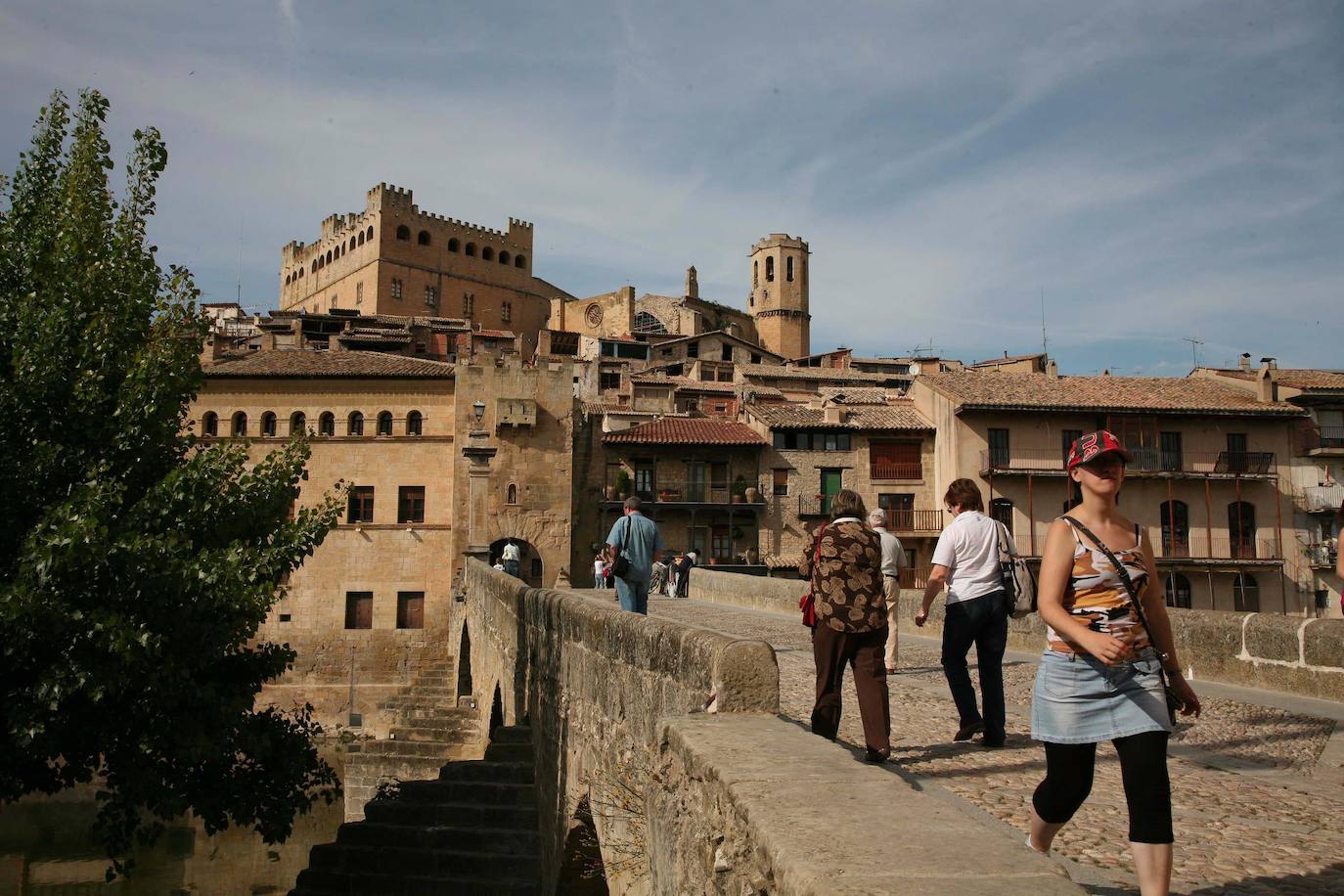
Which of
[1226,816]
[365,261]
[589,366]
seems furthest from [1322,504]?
[365,261]

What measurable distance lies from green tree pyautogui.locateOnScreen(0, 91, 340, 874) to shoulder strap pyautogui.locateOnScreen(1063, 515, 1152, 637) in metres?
9.72

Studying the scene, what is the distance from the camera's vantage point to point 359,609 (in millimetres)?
37938

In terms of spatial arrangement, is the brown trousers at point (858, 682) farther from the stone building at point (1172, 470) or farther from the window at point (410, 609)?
the stone building at point (1172, 470)

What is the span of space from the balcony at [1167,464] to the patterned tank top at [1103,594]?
39734mm

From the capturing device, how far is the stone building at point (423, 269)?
3332 inches

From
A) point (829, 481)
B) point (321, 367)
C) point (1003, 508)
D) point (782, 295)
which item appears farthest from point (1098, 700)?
point (782, 295)

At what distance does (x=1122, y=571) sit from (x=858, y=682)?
2290 mm

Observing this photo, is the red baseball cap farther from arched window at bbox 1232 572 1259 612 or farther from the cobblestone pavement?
arched window at bbox 1232 572 1259 612

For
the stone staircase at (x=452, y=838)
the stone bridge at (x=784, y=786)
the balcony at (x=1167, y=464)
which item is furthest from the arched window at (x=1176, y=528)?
the stone staircase at (x=452, y=838)

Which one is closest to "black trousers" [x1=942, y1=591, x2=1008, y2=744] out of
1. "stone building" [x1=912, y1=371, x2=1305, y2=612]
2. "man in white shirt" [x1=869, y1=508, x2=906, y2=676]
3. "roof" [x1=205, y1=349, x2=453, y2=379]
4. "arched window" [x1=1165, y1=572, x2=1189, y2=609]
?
"man in white shirt" [x1=869, y1=508, x2=906, y2=676]

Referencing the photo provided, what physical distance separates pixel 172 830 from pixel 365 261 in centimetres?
6278

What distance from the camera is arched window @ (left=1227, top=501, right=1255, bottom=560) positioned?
4303 cm

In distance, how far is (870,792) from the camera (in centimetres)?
341

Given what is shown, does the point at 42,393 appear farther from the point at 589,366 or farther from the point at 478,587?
the point at 589,366
